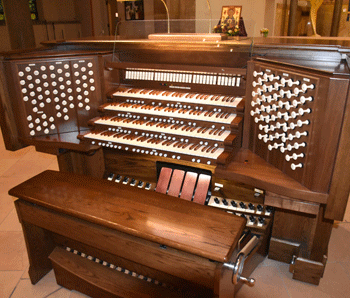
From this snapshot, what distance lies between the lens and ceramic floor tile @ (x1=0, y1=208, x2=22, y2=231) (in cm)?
295

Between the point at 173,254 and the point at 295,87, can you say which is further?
the point at 295,87

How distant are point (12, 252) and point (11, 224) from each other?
46 centimetres

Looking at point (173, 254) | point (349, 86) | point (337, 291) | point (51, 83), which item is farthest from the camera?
point (51, 83)

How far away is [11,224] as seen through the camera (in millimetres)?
3018

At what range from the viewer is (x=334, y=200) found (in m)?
1.69

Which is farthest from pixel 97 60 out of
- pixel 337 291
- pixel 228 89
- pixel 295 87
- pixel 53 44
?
pixel 337 291

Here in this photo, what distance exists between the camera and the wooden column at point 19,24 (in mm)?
7664

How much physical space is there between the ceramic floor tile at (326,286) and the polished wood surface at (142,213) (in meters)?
0.94

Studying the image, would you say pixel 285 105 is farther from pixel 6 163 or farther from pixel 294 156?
pixel 6 163

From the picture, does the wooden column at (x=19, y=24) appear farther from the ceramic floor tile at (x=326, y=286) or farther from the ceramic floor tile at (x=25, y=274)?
the ceramic floor tile at (x=326, y=286)

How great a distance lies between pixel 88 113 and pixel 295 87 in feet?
5.57

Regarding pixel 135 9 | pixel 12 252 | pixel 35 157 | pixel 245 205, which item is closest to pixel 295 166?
pixel 245 205

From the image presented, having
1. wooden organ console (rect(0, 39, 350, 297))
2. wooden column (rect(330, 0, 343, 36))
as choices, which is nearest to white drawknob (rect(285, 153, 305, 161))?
wooden organ console (rect(0, 39, 350, 297))

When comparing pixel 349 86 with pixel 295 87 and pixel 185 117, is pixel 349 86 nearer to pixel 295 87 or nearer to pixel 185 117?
pixel 295 87
